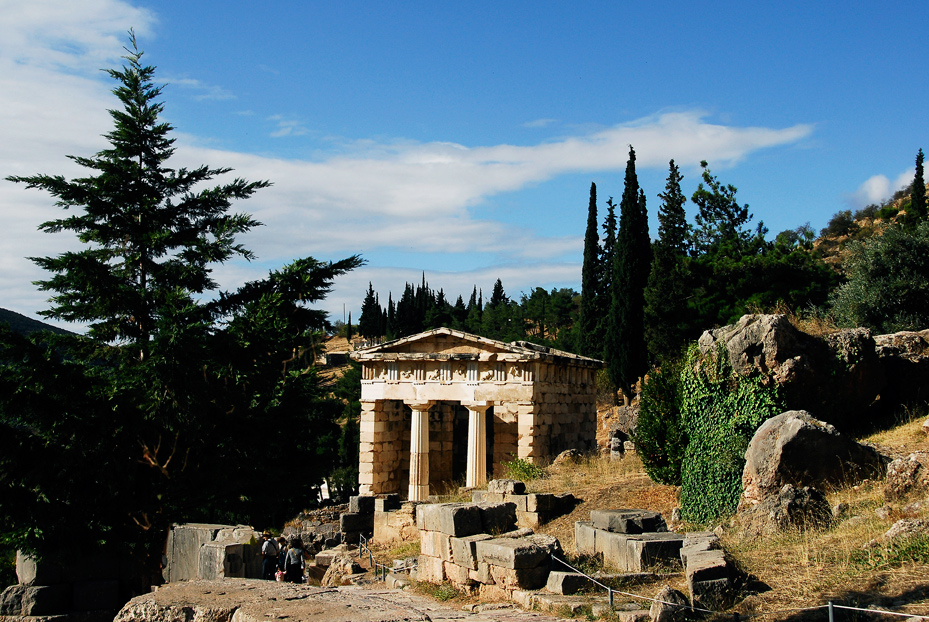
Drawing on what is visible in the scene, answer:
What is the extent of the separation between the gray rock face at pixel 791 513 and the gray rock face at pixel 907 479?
726mm

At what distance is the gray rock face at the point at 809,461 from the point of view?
1047 centimetres

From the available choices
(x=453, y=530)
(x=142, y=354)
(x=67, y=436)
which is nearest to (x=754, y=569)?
(x=453, y=530)

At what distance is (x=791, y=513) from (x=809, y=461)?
1645 millimetres

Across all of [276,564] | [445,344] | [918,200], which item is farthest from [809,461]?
[918,200]

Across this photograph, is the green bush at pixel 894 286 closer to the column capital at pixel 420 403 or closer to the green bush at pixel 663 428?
the green bush at pixel 663 428

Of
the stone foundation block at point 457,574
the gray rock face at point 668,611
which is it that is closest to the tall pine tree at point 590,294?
the stone foundation block at point 457,574

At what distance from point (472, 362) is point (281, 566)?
9.35 metres

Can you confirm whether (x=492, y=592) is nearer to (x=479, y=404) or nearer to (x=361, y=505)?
(x=361, y=505)

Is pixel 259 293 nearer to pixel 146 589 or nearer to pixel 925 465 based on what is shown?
pixel 146 589

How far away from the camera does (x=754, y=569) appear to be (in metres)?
7.70

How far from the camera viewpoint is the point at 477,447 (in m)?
22.0

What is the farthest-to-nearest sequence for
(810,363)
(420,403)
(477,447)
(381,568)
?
1. (420,403)
2. (477,447)
3. (381,568)
4. (810,363)

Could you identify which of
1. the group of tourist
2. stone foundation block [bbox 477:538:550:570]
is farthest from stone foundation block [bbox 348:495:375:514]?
stone foundation block [bbox 477:538:550:570]

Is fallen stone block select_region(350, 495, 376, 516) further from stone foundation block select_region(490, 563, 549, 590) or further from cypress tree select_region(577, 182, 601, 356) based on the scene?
cypress tree select_region(577, 182, 601, 356)
